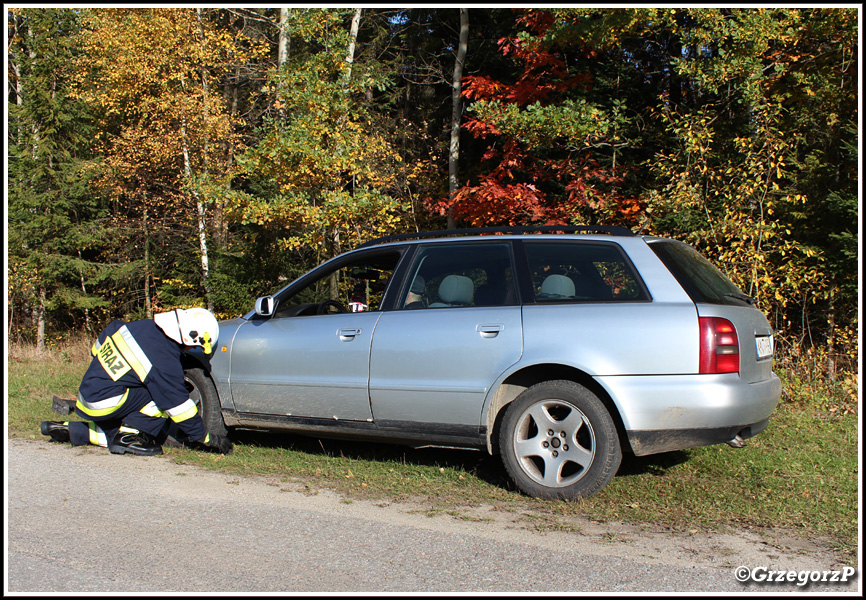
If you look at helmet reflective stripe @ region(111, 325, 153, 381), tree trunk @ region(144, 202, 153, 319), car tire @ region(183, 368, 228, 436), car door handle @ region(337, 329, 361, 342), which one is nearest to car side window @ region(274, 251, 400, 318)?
car door handle @ region(337, 329, 361, 342)

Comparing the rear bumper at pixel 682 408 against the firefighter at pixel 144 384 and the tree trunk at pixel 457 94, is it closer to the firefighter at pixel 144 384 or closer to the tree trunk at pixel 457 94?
the firefighter at pixel 144 384

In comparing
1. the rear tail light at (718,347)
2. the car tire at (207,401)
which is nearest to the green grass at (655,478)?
the car tire at (207,401)

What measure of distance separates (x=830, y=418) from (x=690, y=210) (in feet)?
11.4

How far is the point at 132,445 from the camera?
6.29 meters

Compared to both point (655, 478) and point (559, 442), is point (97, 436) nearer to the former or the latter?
point (559, 442)

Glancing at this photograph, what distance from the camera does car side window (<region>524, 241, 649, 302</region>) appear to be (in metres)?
4.89

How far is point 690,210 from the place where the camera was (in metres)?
9.65

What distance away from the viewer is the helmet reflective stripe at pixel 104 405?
20.0ft

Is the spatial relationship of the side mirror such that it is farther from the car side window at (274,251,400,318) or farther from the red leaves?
the red leaves

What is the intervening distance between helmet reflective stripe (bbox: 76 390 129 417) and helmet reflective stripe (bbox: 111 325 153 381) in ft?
0.91

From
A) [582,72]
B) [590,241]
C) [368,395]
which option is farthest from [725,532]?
[582,72]

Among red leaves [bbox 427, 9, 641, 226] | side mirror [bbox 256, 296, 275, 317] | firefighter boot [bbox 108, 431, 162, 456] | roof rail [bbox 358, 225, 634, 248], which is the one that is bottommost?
firefighter boot [bbox 108, 431, 162, 456]

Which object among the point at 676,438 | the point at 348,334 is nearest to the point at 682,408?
the point at 676,438

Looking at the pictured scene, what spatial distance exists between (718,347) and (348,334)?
264cm
